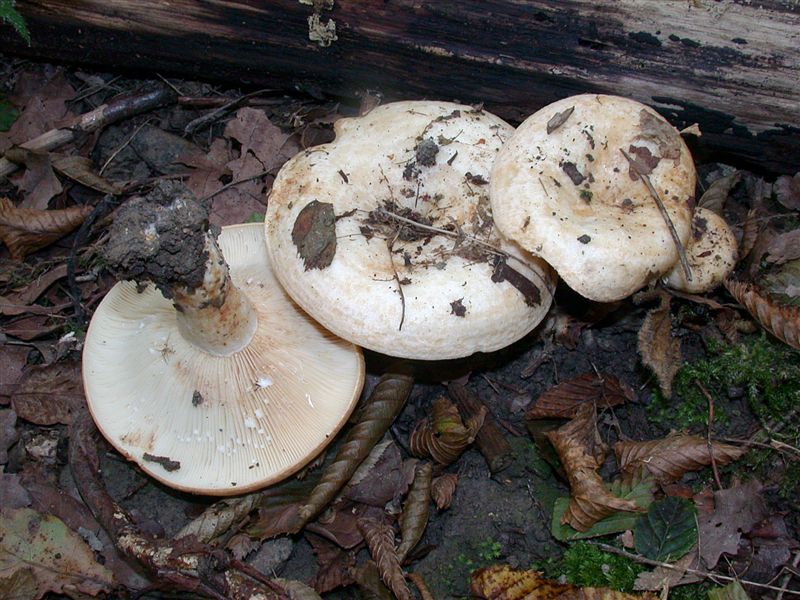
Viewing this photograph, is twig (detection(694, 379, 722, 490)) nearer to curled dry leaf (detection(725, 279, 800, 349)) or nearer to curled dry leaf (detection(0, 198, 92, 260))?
curled dry leaf (detection(725, 279, 800, 349))

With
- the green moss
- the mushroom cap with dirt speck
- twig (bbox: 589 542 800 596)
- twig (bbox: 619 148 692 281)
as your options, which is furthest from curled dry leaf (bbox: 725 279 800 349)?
the mushroom cap with dirt speck

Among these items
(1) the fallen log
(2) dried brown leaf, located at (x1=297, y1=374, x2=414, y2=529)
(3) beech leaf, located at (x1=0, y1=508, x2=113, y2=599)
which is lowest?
(3) beech leaf, located at (x1=0, y1=508, x2=113, y2=599)

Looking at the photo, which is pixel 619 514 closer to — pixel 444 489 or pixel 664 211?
pixel 444 489

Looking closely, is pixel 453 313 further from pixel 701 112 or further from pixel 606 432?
pixel 701 112

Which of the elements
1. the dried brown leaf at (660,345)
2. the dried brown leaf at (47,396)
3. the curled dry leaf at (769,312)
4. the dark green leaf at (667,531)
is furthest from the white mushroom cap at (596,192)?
the dried brown leaf at (47,396)

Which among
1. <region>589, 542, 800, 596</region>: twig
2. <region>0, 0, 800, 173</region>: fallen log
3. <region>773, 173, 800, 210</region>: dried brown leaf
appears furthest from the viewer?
<region>773, 173, 800, 210</region>: dried brown leaf

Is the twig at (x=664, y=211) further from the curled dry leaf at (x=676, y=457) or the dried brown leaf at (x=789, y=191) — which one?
the dried brown leaf at (x=789, y=191)

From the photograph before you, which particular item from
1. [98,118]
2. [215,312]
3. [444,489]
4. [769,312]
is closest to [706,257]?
[769,312]

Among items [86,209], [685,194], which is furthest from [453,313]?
[86,209]
